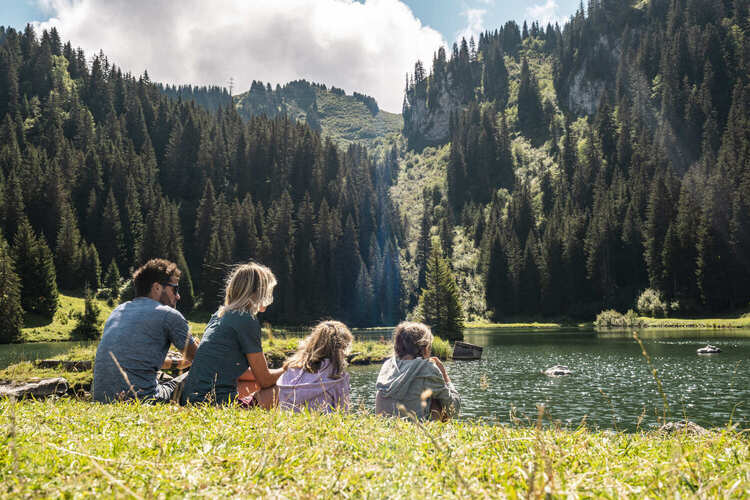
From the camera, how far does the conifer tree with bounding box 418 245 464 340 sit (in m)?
50.6

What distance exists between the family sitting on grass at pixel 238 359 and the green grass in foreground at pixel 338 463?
1831 millimetres

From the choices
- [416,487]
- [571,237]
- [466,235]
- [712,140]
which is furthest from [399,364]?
[466,235]

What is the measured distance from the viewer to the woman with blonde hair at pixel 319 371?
6262mm

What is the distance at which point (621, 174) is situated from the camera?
369ft

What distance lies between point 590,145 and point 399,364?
13541 cm

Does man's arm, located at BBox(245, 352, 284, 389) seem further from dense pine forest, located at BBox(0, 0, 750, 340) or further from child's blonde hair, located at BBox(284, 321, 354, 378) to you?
dense pine forest, located at BBox(0, 0, 750, 340)

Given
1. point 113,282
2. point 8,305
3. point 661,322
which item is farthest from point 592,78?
point 8,305

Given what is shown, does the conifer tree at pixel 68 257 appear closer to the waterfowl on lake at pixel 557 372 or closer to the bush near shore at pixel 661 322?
the waterfowl on lake at pixel 557 372

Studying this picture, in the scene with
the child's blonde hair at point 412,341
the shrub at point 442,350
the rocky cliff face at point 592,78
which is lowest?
the shrub at point 442,350

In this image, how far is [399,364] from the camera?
6457mm

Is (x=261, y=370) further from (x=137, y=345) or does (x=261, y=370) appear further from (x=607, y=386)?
(x=607, y=386)

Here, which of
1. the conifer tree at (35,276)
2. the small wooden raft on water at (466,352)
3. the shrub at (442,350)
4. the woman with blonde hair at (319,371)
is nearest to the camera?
the woman with blonde hair at (319,371)

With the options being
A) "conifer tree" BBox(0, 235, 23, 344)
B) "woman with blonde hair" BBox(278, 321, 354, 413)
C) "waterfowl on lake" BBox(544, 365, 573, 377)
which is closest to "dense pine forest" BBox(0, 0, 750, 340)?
"conifer tree" BBox(0, 235, 23, 344)

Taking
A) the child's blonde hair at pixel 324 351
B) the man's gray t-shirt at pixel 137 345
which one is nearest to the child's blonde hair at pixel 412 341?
the child's blonde hair at pixel 324 351
